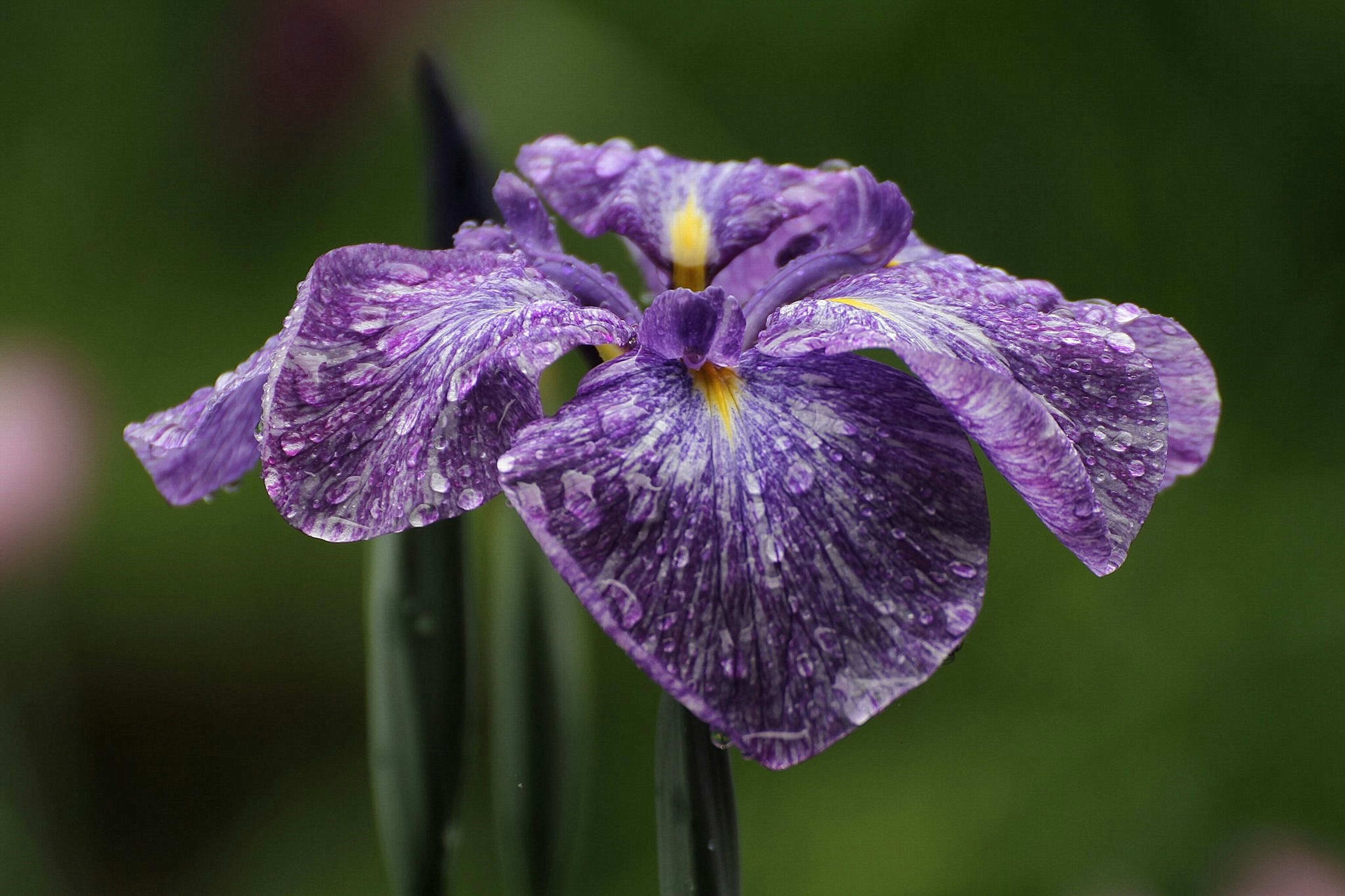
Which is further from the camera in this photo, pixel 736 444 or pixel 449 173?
pixel 449 173

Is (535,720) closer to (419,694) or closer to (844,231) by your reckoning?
(419,694)

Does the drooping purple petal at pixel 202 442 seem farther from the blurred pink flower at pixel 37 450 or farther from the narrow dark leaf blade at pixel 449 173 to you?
the blurred pink flower at pixel 37 450

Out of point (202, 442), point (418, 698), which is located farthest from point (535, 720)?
point (202, 442)

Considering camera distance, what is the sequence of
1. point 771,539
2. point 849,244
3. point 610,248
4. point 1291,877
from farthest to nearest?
point 610,248
point 1291,877
point 849,244
point 771,539

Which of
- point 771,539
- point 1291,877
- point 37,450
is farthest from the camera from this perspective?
point 37,450

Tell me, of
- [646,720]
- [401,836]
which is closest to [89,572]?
[646,720]

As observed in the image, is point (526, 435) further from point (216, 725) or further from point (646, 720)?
point (216, 725)

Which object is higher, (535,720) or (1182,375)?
(1182,375)
